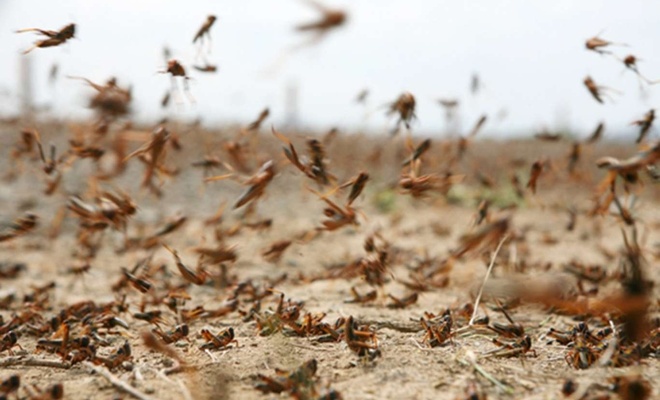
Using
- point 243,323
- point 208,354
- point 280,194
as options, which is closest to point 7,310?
point 243,323

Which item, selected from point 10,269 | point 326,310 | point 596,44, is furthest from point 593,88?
point 10,269

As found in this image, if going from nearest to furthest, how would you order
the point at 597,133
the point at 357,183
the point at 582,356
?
the point at 582,356 < the point at 357,183 < the point at 597,133

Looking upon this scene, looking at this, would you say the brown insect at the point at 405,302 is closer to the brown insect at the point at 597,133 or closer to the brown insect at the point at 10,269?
the brown insect at the point at 597,133

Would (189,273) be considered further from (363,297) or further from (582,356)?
(582,356)

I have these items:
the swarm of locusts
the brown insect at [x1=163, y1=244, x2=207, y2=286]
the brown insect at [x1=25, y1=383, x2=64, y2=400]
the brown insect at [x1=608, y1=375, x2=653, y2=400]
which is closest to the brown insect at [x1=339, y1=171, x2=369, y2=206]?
the swarm of locusts

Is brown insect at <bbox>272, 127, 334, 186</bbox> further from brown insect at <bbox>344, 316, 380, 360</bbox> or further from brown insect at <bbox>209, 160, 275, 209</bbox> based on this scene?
brown insect at <bbox>344, 316, 380, 360</bbox>

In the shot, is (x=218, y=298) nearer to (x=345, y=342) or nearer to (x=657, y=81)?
(x=345, y=342)

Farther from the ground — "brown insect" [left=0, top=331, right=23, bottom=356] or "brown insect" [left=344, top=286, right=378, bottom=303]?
"brown insect" [left=0, top=331, right=23, bottom=356]

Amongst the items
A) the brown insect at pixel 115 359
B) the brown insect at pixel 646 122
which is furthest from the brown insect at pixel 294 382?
the brown insect at pixel 646 122
